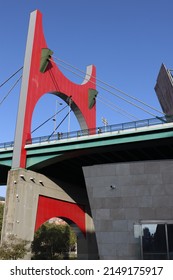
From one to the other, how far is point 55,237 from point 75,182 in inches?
1088

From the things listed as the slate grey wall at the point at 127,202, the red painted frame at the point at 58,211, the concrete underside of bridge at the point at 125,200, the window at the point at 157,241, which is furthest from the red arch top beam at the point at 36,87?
the window at the point at 157,241

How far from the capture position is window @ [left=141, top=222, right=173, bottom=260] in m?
19.6

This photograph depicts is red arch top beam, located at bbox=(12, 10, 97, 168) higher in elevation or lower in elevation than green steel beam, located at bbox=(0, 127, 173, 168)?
higher

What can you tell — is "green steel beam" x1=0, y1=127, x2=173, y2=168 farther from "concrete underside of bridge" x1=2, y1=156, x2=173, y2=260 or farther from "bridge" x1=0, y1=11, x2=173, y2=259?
"concrete underside of bridge" x1=2, y1=156, x2=173, y2=260

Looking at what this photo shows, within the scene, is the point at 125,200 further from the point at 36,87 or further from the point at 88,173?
the point at 36,87

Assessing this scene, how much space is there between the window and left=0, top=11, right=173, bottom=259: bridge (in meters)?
0.06

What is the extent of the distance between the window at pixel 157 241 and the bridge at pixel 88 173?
0.19 feet

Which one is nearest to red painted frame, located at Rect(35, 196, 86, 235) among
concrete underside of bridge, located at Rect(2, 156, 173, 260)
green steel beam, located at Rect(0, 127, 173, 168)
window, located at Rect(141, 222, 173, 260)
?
green steel beam, located at Rect(0, 127, 173, 168)

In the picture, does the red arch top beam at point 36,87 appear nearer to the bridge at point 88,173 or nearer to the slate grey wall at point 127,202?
the bridge at point 88,173

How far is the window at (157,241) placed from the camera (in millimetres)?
19594

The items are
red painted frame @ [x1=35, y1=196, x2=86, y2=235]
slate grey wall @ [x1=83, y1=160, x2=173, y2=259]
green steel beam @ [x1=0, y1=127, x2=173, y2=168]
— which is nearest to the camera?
slate grey wall @ [x1=83, y1=160, x2=173, y2=259]
